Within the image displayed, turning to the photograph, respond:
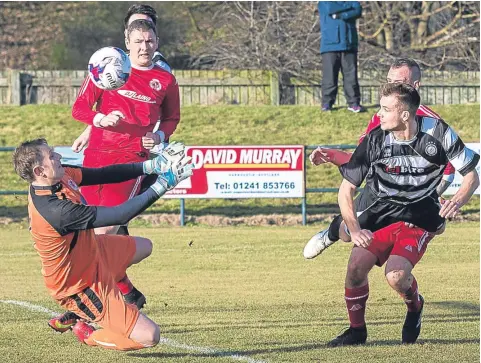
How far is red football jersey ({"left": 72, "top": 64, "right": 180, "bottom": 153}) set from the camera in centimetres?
886

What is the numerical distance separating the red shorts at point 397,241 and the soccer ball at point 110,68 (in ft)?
7.95

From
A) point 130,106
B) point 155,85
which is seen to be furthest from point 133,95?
point 155,85

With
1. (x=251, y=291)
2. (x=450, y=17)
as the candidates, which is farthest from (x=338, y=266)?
(x=450, y=17)

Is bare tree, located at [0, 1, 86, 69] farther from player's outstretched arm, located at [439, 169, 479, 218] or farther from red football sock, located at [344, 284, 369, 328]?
player's outstretched arm, located at [439, 169, 479, 218]

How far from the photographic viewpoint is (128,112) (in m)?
8.94

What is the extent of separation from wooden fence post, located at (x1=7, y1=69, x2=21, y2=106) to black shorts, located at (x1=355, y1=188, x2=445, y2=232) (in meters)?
16.2

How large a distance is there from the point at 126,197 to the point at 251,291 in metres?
2.77

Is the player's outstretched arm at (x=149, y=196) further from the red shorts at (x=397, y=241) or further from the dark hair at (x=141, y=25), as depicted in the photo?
the dark hair at (x=141, y=25)

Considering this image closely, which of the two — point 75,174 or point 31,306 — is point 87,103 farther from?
point 31,306

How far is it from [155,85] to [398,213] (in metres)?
2.46

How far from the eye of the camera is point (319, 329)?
28.6 feet

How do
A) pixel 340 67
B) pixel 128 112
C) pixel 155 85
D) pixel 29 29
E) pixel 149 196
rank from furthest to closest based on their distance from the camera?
pixel 29 29 < pixel 340 67 < pixel 155 85 < pixel 128 112 < pixel 149 196

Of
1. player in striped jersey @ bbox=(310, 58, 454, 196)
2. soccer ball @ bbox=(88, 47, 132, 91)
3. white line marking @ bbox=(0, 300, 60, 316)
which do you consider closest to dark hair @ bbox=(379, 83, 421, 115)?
player in striped jersey @ bbox=(310, 58, 454, 196)

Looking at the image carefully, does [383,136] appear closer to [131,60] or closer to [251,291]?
[131,60]
